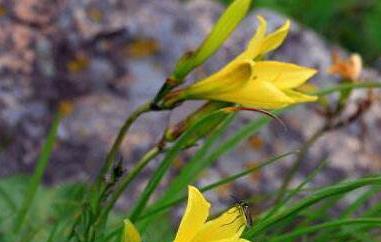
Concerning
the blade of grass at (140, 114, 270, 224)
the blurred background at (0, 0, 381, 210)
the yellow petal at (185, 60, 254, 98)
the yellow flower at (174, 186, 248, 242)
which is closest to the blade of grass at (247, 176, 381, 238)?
the yellow flower at (174, 186, 248, 242)

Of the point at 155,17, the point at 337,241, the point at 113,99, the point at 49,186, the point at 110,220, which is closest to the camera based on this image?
the point at 337,241

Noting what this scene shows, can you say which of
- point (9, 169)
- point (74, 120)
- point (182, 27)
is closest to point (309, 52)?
point (182, 27)

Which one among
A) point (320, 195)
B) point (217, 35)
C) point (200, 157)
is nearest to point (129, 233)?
point (320, 195)

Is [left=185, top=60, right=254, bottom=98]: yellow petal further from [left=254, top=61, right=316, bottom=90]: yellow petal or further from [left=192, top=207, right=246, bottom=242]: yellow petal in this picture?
[left=192, top=207, right=246, bottom=242]: yellow petal

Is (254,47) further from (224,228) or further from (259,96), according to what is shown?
(224,228)

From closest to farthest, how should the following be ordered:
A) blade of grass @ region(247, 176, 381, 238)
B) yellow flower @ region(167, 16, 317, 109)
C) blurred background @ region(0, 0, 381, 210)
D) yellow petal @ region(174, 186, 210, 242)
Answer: yellow petal @ region(174, 186, 210, 242) < blade of grass @ region(247, 176, 381, 238) < yellow flower @ region(167, 16, 317, 109) < blurred background @ region(0, 0, 381, 210)

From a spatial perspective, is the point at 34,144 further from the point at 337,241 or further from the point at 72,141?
the point at 337,241
